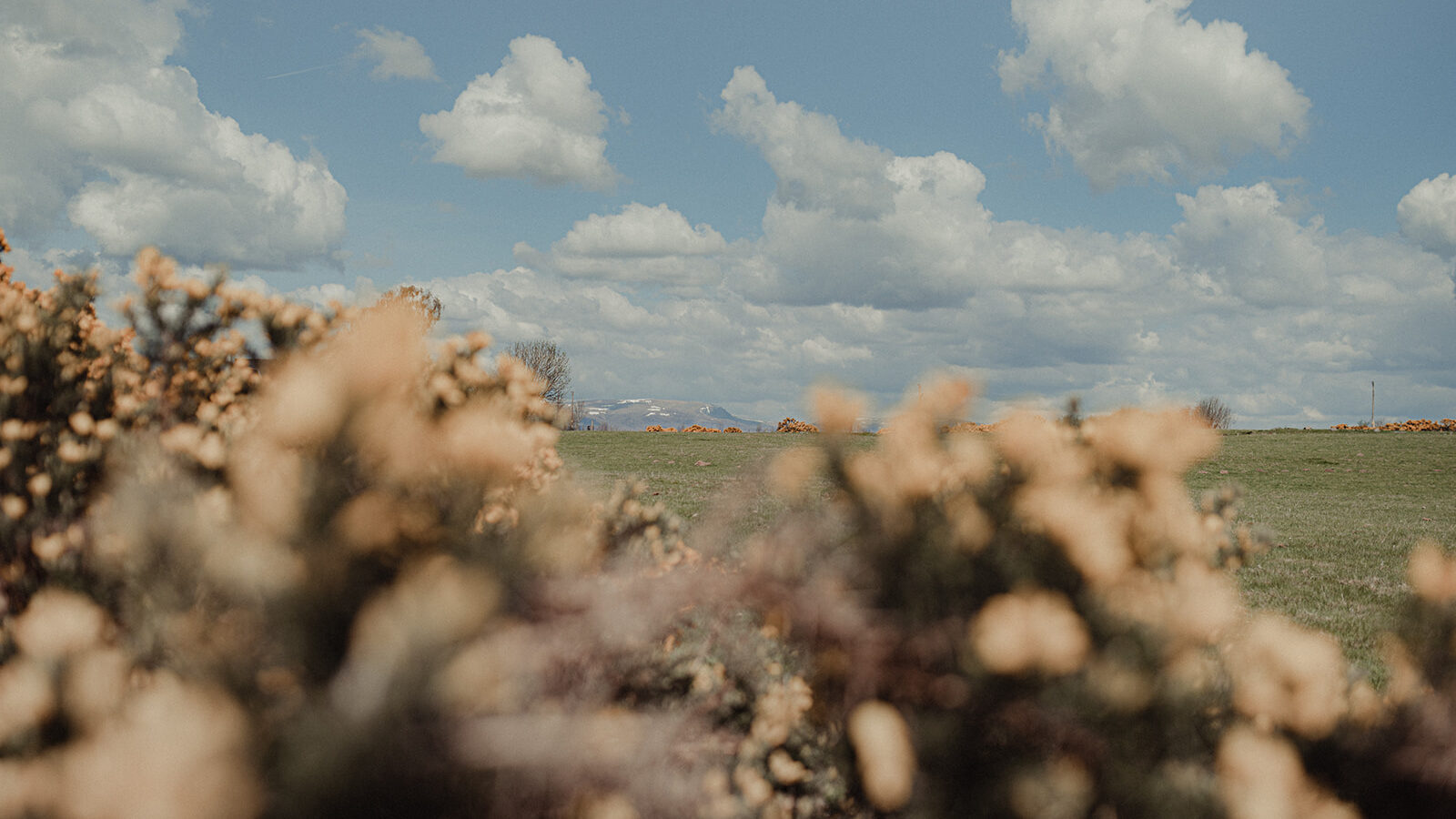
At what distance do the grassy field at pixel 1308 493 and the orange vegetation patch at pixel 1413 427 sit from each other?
3011mm

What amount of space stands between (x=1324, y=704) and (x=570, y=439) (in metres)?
29.7

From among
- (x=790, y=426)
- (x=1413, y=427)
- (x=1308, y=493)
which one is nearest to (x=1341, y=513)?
(x=1308, y=493)

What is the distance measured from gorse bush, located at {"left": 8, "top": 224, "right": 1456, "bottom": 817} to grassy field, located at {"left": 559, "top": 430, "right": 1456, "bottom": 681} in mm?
398

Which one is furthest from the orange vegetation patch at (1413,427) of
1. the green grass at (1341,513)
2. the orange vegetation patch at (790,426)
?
the orange vegetation patch at (790,426)

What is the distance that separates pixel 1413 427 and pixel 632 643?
150ft

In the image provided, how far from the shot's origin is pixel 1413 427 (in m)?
34.3

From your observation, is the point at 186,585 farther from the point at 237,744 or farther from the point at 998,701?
the point at 998,701

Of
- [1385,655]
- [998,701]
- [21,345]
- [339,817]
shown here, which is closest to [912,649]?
[998,701]

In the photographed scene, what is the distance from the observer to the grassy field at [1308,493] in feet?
22.2

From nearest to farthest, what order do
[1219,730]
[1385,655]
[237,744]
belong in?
[237,744] → [1219,730] → [1385,655]

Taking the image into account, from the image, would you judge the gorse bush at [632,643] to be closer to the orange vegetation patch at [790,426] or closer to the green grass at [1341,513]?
the green grass at [1341,513]

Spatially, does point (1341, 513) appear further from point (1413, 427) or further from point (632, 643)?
point (1413, 427)

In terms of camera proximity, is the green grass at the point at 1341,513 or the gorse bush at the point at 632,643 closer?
the gorse bush at the point at 632,643

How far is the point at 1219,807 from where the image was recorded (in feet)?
3.67
